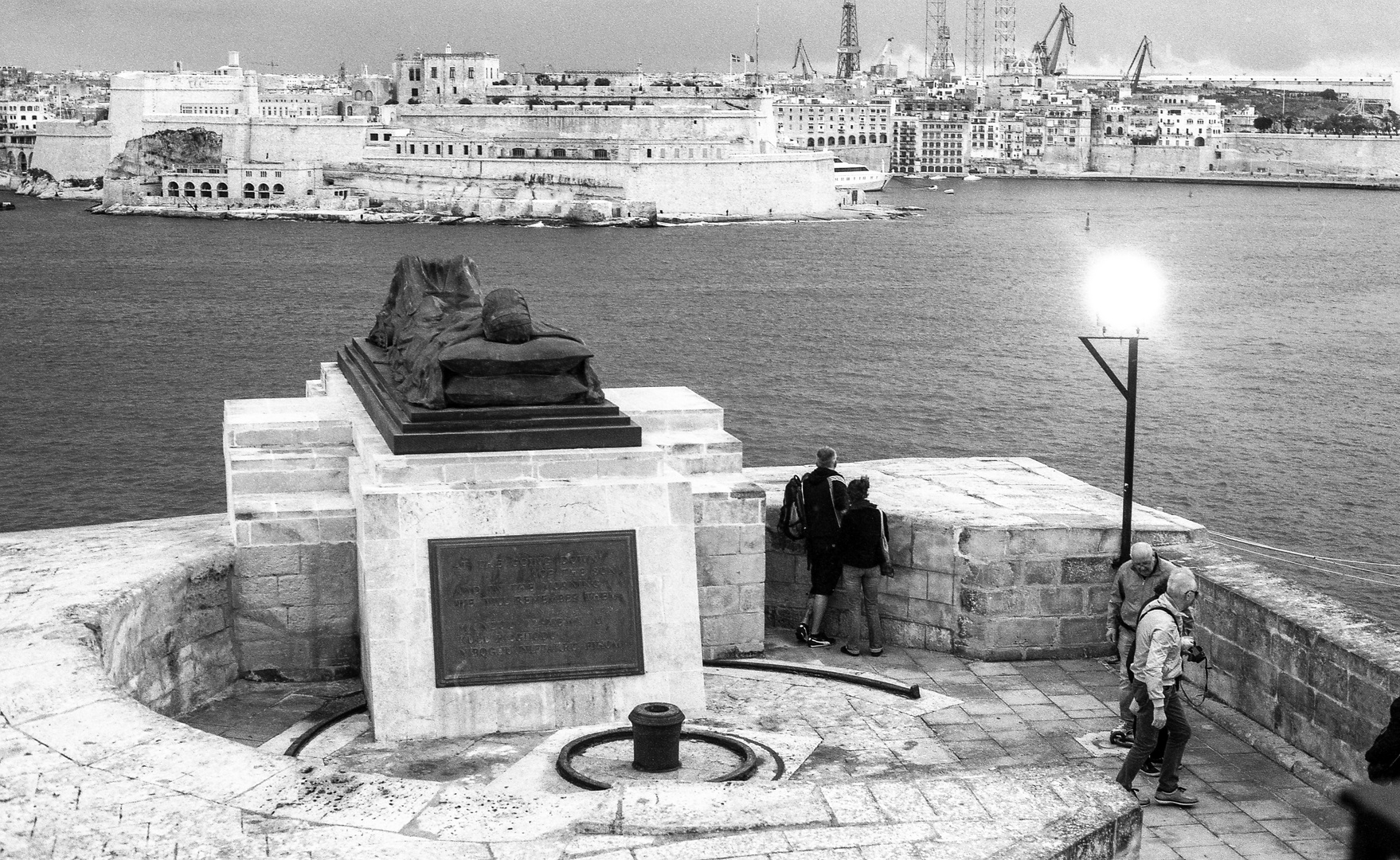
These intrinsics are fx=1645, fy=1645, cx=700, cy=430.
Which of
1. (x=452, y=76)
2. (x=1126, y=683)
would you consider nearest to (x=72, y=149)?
(x=452, y=76)

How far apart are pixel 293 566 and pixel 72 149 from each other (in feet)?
308

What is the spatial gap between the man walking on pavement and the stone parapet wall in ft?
1.02

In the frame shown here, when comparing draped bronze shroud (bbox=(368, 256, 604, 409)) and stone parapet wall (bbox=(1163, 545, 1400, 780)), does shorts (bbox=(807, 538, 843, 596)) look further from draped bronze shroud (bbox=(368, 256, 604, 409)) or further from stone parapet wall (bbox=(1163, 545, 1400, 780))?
stone parapet wall (bbox=(1163, 545, 1400, 780))

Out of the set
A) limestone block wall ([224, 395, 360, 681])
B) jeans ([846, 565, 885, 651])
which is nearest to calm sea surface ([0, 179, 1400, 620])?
jeans ([846, 565, 885, 651])

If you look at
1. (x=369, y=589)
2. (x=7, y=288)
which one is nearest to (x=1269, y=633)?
(x=369, y=589)

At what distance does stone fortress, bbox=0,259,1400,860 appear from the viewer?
13.5ft

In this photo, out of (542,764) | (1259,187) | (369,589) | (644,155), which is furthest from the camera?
(1259,187)

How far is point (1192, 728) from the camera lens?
6.11 m

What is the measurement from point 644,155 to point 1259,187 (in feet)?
198

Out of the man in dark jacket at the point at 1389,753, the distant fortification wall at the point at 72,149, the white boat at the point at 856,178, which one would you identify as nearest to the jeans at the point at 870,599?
the man in dark jacket at the point at 1389,753

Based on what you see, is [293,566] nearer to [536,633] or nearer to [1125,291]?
[536,633]

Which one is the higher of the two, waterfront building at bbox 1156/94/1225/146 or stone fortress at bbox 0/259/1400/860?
waterfront building at bbox 1156/94/1225/146

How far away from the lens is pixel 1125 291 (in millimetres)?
6738

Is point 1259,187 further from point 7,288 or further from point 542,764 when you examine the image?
point 542,764
